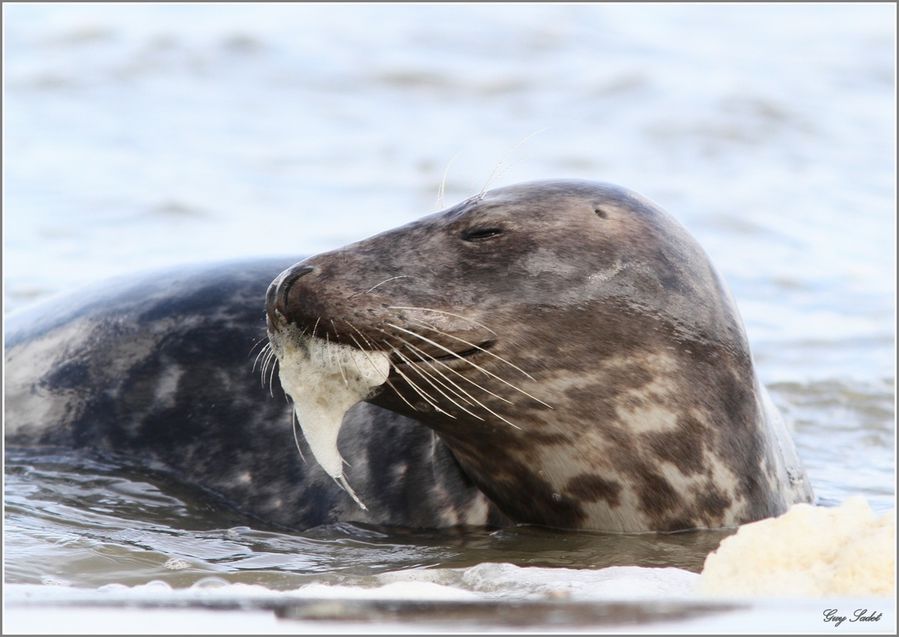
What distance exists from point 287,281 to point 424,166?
7.91 meters

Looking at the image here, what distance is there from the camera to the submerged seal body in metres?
3.85

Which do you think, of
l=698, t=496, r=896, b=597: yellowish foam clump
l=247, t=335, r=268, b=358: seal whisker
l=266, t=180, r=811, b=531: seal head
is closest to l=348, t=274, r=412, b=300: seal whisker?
l=266, t=180, r=811, b=531: seal head

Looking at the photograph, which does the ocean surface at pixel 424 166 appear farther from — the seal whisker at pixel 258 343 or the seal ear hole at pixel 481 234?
the seal whisker at pixel 258 343

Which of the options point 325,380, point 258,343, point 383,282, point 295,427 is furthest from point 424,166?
point 325,380

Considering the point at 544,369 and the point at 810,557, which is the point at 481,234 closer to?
the point at 544,369

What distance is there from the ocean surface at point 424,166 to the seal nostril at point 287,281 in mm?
625

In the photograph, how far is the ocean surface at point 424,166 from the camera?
4223mm

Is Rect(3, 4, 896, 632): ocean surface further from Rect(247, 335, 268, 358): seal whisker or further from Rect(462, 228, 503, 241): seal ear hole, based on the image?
Rect(247, 335, 268, 358): seal whisker

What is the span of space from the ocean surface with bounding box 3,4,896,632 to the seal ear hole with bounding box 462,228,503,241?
18 centimetres

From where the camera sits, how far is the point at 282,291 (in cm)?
375

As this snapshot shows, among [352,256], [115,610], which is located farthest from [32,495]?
[115,610]

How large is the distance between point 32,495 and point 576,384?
5.92 feet

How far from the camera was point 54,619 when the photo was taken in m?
2.60
